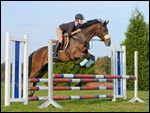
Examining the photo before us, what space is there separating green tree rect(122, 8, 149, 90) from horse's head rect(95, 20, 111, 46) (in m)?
9.28

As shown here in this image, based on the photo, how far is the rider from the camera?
31.4 ft

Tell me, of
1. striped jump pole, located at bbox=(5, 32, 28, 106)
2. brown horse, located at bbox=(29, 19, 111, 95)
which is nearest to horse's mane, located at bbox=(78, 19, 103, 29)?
brown horse, located at bbox=(29, 19, 111, 95)

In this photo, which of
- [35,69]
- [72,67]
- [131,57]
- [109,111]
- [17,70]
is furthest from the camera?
[72,67]

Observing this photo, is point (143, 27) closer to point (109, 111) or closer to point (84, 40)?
point (84, 40)

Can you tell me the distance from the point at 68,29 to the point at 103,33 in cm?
88

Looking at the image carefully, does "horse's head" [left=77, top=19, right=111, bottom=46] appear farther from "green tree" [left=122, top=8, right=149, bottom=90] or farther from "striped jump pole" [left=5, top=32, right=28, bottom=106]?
"green tree" [left=122, top=8, right=149, bottom=90]

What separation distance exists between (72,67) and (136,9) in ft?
13.8

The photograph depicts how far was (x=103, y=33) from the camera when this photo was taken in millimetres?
10008

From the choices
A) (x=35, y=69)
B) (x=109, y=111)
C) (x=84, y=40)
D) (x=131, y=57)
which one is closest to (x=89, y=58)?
(x=84, y=40)

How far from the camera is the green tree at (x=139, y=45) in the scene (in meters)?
19.2

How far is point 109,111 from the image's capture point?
263 inches

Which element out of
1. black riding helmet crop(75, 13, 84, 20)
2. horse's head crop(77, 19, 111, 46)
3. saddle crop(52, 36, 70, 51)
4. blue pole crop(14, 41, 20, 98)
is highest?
black riding helmet crop(75, 13, 84, 20)

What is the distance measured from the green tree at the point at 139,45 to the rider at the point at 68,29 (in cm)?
961

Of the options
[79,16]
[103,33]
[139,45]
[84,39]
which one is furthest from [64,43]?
[139,45]
